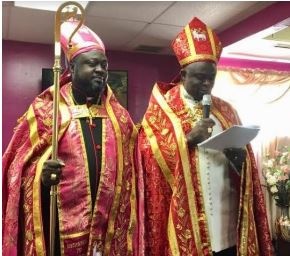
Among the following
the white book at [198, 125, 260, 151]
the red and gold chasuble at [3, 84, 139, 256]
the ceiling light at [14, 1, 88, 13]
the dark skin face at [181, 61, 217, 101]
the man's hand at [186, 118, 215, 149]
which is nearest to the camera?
the red and gold chasuble at [3, 84, 139, 256]

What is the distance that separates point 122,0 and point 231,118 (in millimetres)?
1239

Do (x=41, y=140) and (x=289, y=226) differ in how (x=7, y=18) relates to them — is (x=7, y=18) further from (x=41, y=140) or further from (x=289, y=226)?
(x=289, y=226)

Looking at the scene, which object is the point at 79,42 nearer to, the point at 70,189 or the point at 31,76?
the point at 70,189

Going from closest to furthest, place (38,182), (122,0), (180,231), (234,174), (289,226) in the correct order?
(38,182) → (180,231) → (234,174) → (122,0) → (289,226)

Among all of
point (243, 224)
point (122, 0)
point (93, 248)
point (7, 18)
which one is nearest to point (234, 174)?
point (243, 224)

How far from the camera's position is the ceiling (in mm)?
2904

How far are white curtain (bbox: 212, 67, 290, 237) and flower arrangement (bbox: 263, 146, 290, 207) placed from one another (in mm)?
303

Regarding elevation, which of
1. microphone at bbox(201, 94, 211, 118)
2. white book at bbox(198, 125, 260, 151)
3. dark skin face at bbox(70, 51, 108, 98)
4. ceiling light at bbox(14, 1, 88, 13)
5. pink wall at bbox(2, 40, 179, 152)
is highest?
ceiling light at bbox(14, 1, 88, 13)

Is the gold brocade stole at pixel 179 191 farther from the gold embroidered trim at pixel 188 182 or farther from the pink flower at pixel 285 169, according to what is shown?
the pink flower at pixel 285 169

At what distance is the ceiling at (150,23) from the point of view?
114 inches

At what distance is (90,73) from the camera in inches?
65.5

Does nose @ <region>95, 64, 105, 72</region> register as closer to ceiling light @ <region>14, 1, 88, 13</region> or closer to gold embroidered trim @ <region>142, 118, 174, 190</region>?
gold embroidered trim @ <region>142, 118, 174, 190</region>

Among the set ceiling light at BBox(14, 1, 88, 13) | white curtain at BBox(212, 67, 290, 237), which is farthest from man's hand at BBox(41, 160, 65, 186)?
white curtain at BBox(212, 67, 290, 237)

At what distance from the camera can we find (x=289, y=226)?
3445mm
